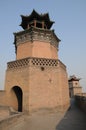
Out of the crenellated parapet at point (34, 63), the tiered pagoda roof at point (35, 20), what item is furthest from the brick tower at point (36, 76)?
the tiered pagoda roof at point (35, 20)

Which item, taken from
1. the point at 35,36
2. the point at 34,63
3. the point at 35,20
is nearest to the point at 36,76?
the point at 34,63

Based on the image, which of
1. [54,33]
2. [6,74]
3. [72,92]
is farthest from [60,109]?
[72,92]

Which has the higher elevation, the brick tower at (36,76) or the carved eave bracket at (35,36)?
the carved eave bracket at (35,36)

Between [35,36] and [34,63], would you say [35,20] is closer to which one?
[35,36]

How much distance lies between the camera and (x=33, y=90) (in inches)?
414

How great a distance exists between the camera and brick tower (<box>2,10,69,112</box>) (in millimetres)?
10492

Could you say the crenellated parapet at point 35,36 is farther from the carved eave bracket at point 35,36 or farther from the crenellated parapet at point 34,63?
the crenellated parapet at point 34,63

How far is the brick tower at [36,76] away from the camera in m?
10.5

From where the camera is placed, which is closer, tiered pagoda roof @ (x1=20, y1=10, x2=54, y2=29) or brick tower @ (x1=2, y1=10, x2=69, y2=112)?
brick tower @ (x1=2, y1=10, x2=69, y2=112)

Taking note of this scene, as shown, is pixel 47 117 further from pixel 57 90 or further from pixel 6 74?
pixel 6 74

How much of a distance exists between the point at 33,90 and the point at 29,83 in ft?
2.18

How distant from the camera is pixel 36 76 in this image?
1098 centimetres

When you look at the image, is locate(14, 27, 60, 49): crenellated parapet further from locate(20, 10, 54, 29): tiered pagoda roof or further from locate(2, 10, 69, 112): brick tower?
locate(20, 10, 54, 29): tiered pagoda roof

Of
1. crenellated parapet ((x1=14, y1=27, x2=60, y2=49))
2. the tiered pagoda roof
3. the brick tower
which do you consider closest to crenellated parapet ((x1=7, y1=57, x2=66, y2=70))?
the brick tower
